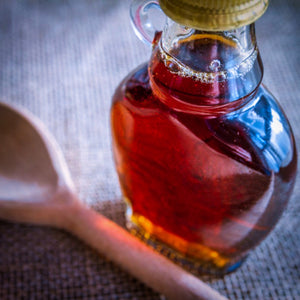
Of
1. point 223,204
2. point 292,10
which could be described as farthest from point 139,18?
point 292,10

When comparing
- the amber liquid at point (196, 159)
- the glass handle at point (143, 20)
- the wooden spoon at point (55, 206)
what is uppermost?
the glass handle at point (143, 20)

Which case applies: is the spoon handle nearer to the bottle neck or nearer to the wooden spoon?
the wooden spoon

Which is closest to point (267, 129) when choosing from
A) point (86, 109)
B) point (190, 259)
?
point (190, 259)

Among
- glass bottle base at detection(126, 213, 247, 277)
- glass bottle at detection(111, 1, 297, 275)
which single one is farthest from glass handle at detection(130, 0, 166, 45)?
glass bottle base at detection(126, 213, 247, 277)

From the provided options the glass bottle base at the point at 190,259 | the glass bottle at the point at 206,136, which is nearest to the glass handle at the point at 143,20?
the glass bottle at the point at 206,136

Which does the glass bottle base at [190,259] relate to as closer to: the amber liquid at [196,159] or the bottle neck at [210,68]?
the amber liquid at [196,159]

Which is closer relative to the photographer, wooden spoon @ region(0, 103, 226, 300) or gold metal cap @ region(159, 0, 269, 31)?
gold metal cap @ region(159, 0, 269, 31)

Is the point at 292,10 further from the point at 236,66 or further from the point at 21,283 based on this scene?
the point at 21,283
